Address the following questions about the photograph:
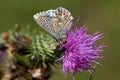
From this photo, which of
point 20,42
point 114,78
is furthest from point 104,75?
point 20,42

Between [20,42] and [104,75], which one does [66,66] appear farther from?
[104,75]

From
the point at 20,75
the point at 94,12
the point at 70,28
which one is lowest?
the point at 20,75

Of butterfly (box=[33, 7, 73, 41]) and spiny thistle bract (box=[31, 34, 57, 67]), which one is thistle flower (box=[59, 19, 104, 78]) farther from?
spiny thistle bract (box=[31, 34, 57, 67])

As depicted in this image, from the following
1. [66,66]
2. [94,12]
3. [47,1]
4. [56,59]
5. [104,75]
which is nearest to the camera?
[66,66]

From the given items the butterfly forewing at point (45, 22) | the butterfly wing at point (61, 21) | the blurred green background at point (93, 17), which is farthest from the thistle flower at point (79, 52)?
the blurred green background at point (93, 17)

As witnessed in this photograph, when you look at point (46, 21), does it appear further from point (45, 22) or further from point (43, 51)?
point (43, 51)

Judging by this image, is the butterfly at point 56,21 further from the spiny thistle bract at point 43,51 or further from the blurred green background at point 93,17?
the blurred green background at point 93,17
